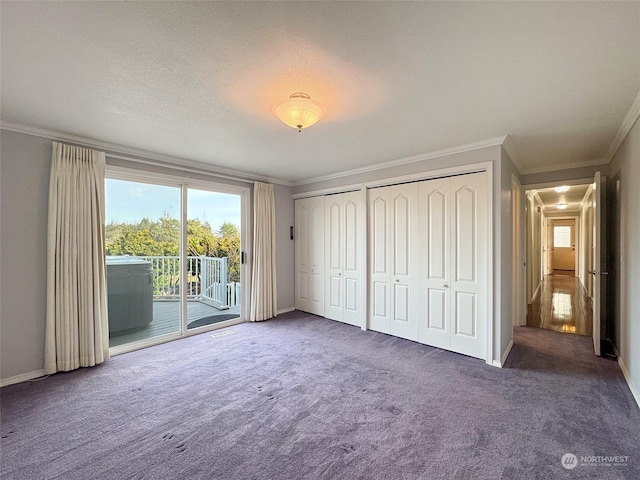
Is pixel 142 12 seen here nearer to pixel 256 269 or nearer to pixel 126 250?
pixel 126 250

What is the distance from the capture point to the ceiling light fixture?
2.09m

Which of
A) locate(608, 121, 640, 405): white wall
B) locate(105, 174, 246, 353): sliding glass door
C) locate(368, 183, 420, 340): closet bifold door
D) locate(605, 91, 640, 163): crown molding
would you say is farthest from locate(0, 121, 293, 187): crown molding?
locate(608, 121, 640, 405): white wall

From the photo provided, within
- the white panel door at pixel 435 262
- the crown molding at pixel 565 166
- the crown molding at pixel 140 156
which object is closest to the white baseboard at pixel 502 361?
the white panel door at pixel 435 262

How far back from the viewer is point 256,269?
4.79 meters

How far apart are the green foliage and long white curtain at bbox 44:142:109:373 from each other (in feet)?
1.03

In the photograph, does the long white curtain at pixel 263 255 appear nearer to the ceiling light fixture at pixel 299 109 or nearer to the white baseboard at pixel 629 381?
the ceiling light fixture at pixel 299 109

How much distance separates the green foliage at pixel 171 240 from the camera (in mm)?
3500

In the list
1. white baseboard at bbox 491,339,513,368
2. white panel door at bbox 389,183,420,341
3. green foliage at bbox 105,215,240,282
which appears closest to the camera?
white baseboard at bbox 491,339,513,368

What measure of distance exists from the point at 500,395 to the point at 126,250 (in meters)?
4.35

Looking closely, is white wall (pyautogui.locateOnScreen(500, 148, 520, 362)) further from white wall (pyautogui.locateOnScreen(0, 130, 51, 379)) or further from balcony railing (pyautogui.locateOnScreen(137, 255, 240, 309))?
white wall (pyautogui.locateOnScreen(0, 130, 51, 379))

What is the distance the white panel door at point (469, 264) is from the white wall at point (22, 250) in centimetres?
451

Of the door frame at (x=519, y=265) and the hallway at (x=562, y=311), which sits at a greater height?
the door frame at (x=519, y=265)

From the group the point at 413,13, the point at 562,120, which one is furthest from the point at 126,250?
the point at 562,120

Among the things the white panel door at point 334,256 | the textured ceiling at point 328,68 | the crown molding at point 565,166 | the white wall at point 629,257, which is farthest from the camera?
the white panel door at point 334,256
